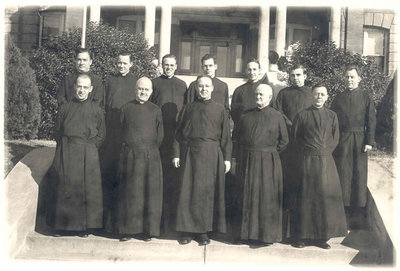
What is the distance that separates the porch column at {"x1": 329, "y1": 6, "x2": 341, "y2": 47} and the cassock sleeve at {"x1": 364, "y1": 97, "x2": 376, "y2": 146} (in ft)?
28.9

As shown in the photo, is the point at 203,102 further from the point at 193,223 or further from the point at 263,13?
the point at 263,13

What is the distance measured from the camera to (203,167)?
5.42 m

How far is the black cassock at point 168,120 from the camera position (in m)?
5.89

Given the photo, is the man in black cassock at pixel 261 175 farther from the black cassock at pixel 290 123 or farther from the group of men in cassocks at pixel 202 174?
the black cassock at pixel 290 123

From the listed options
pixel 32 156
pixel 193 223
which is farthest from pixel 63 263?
pixel 32 156

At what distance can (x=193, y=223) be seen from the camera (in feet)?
17.6

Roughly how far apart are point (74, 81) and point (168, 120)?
4.36ft

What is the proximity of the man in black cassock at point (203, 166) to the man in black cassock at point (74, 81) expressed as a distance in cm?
146

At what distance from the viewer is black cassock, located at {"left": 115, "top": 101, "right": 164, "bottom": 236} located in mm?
5414

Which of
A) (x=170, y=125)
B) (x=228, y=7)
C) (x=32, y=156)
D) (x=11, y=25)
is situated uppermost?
(x=228, y=7)

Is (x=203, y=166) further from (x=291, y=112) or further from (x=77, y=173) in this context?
(x=291, y=112)

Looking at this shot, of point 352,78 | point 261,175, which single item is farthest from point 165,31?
point 261,175

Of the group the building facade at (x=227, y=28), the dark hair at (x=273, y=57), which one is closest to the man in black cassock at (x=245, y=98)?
the dark hair at (x=273, y=57)

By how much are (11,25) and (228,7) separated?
7.14m
